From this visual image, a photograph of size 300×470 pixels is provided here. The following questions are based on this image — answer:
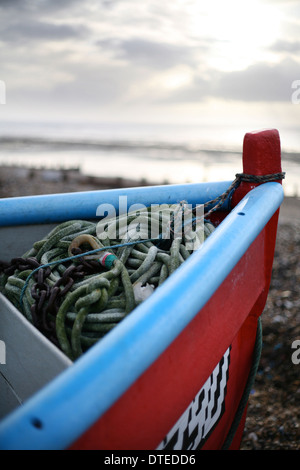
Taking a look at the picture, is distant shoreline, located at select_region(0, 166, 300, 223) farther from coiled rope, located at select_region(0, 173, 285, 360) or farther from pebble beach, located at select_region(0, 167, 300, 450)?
coiled rope, located at select_region(0, 173, 285, 360)

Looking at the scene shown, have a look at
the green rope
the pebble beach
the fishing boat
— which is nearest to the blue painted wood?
the fishing boat

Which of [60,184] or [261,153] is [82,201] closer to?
[261,153]

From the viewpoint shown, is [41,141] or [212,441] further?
[41,141]

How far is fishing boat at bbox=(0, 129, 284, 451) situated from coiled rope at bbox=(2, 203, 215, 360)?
0.10 metres

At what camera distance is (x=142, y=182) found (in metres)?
11.8

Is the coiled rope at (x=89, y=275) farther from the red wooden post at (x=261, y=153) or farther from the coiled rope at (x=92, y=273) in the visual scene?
the red wooden post at (x=261, y=153)

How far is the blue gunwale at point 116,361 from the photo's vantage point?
88cm

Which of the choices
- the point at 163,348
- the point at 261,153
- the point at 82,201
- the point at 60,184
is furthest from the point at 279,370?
the point at 60,184

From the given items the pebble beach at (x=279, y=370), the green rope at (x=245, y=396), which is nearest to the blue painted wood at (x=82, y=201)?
the green rope at (x=245, y=396)

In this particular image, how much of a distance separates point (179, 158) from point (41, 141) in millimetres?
15016

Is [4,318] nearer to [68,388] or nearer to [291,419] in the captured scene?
[68,388]

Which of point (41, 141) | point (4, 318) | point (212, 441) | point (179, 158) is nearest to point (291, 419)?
point (212, 441)

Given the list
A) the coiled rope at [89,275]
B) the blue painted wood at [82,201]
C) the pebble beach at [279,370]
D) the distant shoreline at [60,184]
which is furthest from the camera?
the distant shoreline at [60,184]

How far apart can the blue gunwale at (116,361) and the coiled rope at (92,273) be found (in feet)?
0.97
